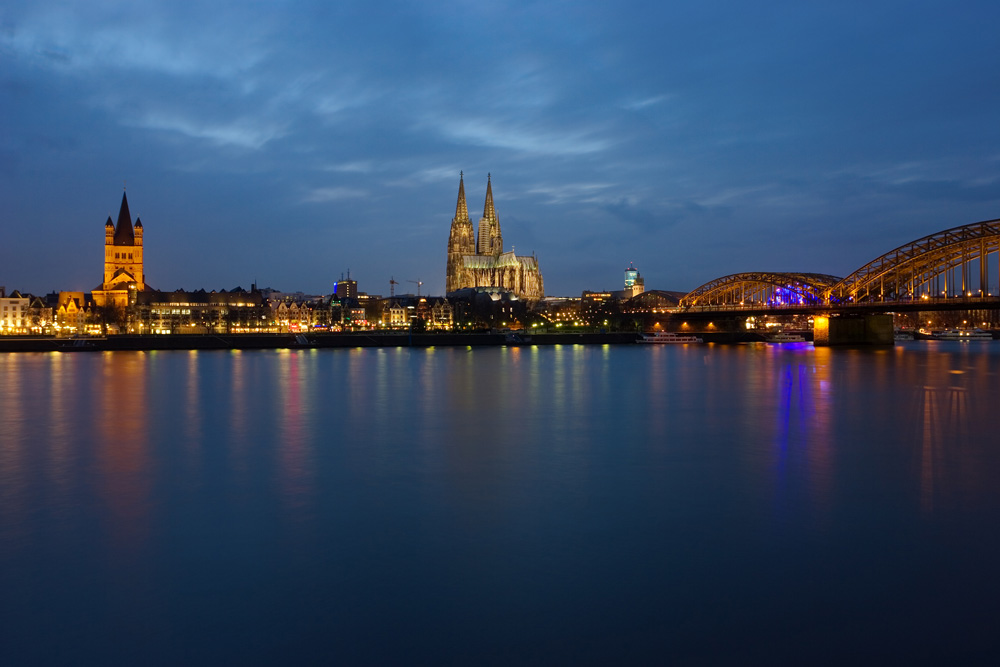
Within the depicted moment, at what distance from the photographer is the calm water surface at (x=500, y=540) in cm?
612

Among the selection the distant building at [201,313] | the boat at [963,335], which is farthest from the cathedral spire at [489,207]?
the boat at [963,335]

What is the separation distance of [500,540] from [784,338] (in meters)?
102

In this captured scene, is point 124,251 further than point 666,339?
Yes

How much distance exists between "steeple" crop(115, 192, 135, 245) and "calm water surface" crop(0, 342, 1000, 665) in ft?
368

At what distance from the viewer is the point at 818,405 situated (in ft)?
Answer: 76.8

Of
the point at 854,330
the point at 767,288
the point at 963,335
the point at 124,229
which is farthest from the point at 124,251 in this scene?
the point at 963,335

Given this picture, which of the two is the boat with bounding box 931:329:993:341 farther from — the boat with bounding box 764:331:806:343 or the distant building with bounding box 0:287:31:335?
the distant building with bounding box 0:287:31:335

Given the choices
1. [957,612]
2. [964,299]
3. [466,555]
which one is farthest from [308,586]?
[964,299]

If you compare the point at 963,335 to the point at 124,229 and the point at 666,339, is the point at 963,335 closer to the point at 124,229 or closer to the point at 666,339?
the point at 666,339

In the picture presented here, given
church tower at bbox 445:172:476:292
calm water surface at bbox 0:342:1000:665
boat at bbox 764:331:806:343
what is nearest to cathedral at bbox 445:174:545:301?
church tower at bbox 445:172:476:292

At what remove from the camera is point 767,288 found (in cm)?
8844

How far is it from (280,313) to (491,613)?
11954cm

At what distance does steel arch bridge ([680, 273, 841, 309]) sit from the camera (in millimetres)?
77312

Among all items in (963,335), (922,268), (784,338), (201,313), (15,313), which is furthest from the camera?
(201,313)
